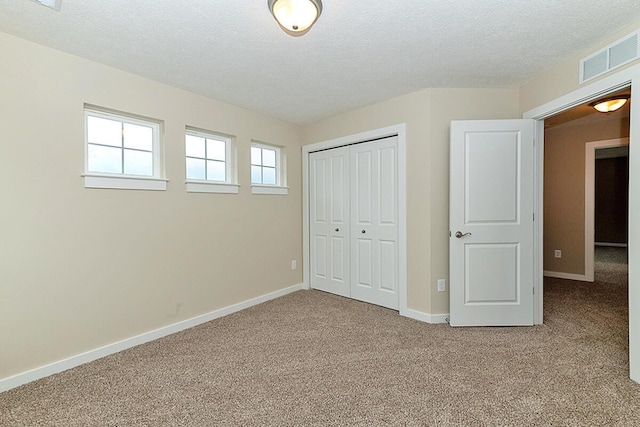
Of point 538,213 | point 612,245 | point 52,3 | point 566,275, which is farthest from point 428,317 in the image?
point 612,245

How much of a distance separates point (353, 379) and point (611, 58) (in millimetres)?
2800

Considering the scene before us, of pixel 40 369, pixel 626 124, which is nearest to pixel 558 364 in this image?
pixel 40 369

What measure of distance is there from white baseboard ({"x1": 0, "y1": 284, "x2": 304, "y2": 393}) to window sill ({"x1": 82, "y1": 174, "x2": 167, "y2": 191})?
1280mm

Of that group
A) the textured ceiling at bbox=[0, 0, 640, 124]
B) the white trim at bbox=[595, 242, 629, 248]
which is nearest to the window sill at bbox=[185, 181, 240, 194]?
the textured ceiling at bbox=[0, 0, 640, 124]

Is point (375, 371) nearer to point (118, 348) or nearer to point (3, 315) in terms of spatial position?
point (118, 348)

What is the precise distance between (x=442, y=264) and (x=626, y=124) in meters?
3.72

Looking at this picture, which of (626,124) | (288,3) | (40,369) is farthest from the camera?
(626,124)

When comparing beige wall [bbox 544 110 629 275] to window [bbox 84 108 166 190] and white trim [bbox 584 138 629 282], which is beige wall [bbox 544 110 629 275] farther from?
window [bbox 84 108 166 190]

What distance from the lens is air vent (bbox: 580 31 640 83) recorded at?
201 cm

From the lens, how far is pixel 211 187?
10.8 feet

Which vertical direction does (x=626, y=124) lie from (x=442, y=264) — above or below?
above

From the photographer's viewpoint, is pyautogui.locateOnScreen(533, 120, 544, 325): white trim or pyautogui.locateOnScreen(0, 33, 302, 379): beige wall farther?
pyautogui.locateOnScreen(533, 120, 544, 325): white trim

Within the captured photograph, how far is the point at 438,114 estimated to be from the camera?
309 centimetres

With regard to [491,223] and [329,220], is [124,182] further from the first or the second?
[491,223]
